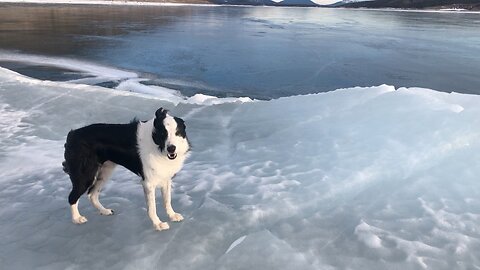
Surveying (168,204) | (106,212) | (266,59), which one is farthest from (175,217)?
(266,59)

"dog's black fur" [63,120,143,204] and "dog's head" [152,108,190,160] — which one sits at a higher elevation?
"dog's head" [152,108,190,160]

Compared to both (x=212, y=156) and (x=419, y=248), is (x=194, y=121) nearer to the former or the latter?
(x=212, y=156)

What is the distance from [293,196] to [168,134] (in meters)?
1.85

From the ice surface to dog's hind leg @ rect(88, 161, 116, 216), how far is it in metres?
0.14

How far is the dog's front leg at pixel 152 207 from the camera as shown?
4230mm

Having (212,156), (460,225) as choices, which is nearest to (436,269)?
(460,225)

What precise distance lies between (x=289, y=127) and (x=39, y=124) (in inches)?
198

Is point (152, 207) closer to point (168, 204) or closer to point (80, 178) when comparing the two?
point (168, 204)

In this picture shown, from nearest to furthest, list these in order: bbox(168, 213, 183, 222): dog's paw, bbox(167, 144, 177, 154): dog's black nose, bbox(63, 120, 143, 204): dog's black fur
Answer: bbox(167, 144, 177, 154): dog's black nose < bbox(63, 120, 143, 204): dog's black fur < bbox(168, 213, 183, 222): dog's paw

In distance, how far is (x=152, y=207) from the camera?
4.35 metres

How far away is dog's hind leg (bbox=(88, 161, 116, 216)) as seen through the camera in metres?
4.72

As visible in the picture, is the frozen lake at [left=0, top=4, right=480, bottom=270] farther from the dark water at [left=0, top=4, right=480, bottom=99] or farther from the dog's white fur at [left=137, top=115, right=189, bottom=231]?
the dark water at [left=0, top=4, right=480, bottom=99]

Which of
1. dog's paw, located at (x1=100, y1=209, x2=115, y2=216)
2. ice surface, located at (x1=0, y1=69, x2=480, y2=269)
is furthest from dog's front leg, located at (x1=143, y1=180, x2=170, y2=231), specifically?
dog's paw, located at (x1=100, y1=209, x2=115, y2=216)

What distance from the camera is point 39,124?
8.41 meters
